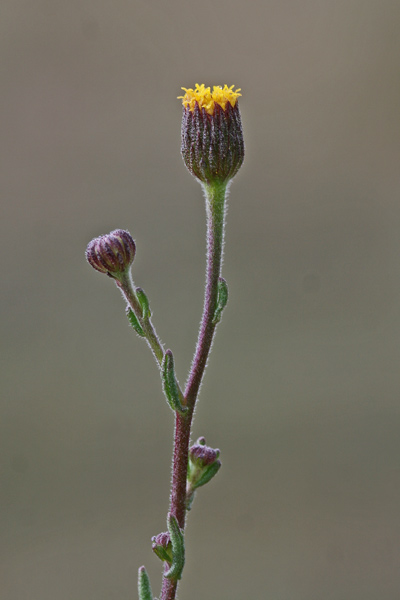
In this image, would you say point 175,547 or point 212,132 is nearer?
point 175,547

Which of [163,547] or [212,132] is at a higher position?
[212,132]

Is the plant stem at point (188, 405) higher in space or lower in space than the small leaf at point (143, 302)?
lower

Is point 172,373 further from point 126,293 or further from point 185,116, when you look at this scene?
point 185,116

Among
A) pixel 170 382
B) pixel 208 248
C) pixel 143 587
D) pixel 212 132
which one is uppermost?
pixel 212 132

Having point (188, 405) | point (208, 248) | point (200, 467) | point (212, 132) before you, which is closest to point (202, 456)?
point (200, 467)

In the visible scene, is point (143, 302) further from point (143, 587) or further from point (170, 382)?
point (143, 587)

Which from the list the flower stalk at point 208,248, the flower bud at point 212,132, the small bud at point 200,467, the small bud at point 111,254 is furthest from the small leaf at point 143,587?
the flower bud at point 212,132

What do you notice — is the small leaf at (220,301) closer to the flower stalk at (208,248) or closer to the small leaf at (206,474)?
the flower stalk at (208,248)
